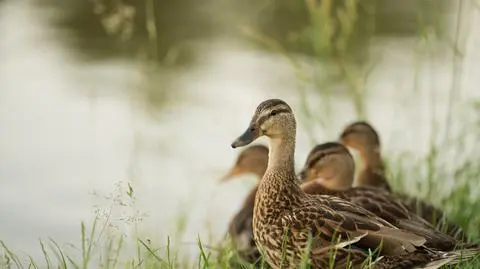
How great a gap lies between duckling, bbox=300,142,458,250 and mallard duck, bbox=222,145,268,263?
37 centimetres

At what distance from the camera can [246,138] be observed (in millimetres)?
5840

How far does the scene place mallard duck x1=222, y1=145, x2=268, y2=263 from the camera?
7.06 meters

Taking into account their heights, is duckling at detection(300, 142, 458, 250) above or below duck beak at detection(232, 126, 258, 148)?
below

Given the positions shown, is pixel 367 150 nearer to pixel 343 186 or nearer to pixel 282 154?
pixel 343 186

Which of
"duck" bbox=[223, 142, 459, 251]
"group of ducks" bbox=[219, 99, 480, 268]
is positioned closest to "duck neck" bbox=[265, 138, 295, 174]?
"group of ducks" bbox=[219, 99, 480, 268]

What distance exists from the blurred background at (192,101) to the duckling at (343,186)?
0.63m

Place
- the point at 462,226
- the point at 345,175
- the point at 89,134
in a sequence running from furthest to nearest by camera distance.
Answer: the point at 89,134
the point at 345,175
the point at 462,226

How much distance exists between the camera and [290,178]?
596 cm

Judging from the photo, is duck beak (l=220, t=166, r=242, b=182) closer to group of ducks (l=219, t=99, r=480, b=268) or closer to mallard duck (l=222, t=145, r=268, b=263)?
mallard duck (l=222, t=145, r=268, b=263)

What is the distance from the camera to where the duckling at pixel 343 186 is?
6.43 m

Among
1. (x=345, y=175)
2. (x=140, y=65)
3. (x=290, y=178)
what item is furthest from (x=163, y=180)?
(x=290, y=178)

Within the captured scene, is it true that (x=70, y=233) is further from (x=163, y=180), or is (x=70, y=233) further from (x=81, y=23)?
(x=81, y=23)

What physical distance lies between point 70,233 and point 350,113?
3071 millimetres

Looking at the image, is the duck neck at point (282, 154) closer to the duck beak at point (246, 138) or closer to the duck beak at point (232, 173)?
the duck beak at point (246, 138)
